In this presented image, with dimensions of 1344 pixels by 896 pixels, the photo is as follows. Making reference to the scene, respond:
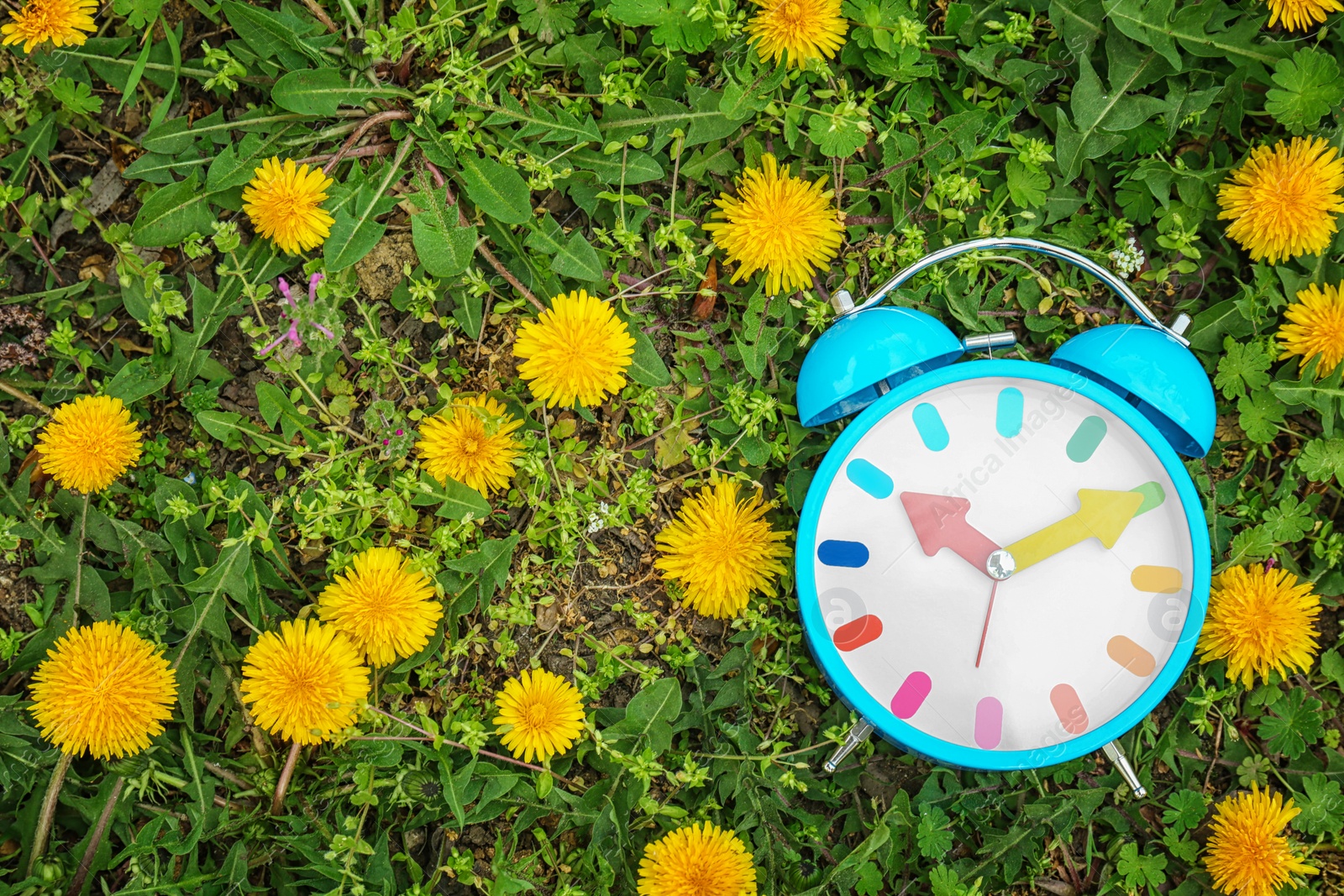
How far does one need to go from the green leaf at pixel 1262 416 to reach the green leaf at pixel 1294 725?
0.57 metres

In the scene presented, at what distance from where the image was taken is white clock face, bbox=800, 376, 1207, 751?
5.79 feet

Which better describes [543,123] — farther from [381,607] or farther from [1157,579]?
[1157,579]

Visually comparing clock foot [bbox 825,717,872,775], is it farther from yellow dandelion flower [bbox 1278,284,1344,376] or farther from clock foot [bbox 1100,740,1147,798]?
yellow dandelion flower [bbox 1278,284,1344,376]

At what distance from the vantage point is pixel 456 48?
188 cm

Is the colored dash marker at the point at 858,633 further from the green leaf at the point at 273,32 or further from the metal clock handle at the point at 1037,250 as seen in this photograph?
the green leaf at the point at 273,32

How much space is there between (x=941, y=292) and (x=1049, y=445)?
41cm

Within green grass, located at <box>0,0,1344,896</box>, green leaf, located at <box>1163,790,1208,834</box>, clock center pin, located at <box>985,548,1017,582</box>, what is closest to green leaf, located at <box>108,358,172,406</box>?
green grass, located at <box>0,0,1344,896</box>

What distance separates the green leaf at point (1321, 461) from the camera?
197 centimetres

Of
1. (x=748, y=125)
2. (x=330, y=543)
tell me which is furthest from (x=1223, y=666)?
(x=330, y=543)

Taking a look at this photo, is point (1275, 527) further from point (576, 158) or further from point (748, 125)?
point (576, 158)

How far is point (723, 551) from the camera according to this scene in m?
1.82

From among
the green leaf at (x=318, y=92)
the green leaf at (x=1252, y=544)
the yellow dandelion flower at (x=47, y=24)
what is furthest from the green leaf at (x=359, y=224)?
the green leaf at (x=1252, y=544)

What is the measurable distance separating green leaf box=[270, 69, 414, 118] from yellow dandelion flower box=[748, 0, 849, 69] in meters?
0.81

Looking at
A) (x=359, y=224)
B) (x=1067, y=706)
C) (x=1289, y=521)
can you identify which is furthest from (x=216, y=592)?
(x=1289, y=521)
